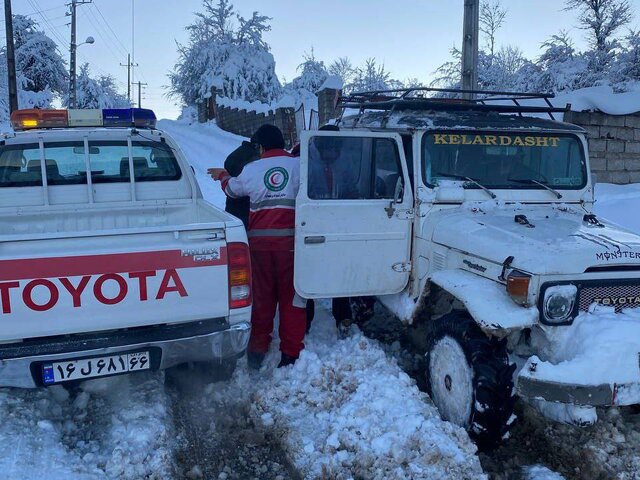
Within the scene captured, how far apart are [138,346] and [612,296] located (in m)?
2.79

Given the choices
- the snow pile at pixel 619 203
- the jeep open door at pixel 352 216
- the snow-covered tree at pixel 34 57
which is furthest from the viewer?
the snow-covered tree at pixel 34 57

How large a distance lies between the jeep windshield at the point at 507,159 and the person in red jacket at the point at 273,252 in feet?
3.75

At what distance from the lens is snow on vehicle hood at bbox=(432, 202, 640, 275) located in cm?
317

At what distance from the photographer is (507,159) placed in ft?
14.4

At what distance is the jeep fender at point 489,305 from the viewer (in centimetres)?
307

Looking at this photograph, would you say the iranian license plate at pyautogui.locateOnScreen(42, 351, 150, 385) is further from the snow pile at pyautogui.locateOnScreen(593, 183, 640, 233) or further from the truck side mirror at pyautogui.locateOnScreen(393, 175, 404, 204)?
the snow pile at pyautogui.locateOnScreen(593, 183, 640, 233)

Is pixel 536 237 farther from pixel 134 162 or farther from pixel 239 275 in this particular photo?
pixel 134 162

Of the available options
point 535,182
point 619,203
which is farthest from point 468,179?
point 619,203

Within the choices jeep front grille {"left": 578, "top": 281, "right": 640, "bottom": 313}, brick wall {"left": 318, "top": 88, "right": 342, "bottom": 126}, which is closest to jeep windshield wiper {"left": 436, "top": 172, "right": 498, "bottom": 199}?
jeep front grille {"left": 578, "top": 281, "right": 640, "bottom": 313}

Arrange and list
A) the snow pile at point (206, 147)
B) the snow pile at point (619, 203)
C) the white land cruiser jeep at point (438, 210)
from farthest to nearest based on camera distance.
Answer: the snow pile at point (206, 147), the snow pile at point (619, 203), the white land cruiser jeep at point (438, 210)

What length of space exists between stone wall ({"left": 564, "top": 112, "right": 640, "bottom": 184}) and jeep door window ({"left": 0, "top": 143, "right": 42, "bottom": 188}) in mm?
8923

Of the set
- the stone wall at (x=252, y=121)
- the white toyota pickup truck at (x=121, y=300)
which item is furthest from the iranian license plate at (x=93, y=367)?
the stone wall at (x=252, y=121)

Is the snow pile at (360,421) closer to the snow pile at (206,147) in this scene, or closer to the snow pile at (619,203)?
the snow pile at (619,203)

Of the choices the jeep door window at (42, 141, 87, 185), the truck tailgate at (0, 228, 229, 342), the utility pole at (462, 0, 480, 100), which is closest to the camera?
the truck tailgate at (0, 228, 229, 342)
